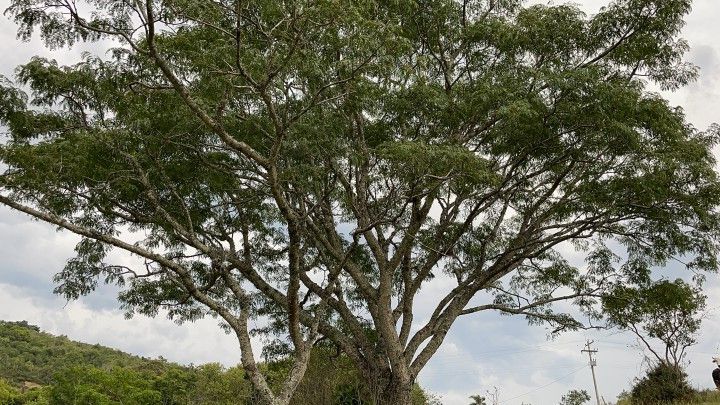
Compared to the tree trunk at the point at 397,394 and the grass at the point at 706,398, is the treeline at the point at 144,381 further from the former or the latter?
the grass at the point at 706,398

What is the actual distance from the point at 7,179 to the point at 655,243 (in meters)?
11.8

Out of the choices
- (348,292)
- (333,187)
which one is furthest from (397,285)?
(333,187)

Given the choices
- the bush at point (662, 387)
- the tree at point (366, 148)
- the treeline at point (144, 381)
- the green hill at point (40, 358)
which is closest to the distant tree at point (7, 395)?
the treeline at point (144, 381)

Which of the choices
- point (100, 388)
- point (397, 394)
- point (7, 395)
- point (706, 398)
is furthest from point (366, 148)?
point (7, 395)

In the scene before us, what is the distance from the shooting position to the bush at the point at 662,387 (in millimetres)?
14797

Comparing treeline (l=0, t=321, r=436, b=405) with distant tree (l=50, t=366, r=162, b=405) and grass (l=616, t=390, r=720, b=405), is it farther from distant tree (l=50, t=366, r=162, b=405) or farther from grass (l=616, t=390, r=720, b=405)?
grass (l=616, t=390, r=720, b=405)

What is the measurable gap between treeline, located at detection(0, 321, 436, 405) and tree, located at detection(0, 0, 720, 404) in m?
2.02

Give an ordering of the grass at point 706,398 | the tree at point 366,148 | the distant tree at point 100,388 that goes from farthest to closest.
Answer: the distant tree at point 100,388
the grass at point 706,398
the tree at point 366,148

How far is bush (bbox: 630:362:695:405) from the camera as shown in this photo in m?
14.8

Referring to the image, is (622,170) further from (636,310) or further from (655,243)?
(636,310)

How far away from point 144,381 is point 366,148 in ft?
105

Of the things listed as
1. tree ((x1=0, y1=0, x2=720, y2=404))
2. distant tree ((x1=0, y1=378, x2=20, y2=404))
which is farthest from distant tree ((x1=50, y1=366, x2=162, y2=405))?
tree ((x1=0, y1=0, x2=720, y2=404))

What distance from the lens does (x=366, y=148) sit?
11281 mm

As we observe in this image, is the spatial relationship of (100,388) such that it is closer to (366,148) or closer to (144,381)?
(144,381)
